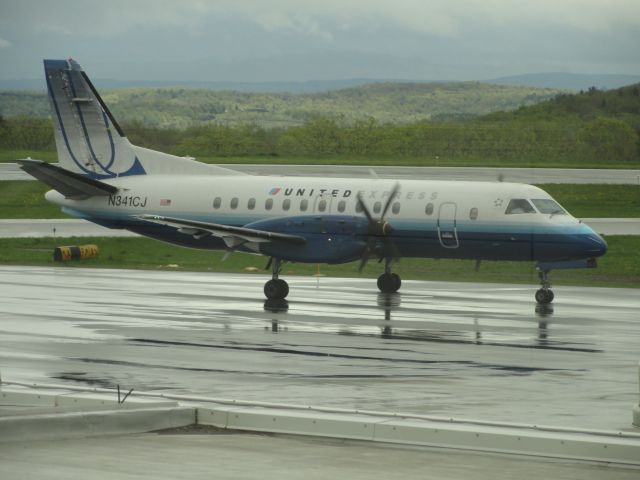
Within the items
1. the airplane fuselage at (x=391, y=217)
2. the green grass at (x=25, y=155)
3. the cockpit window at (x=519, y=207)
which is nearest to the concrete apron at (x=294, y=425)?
the airplane fuselage at (x=391, y=217)

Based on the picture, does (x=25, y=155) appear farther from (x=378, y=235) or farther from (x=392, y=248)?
(x=378, y=235)

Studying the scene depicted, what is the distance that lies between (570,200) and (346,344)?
4027 cm

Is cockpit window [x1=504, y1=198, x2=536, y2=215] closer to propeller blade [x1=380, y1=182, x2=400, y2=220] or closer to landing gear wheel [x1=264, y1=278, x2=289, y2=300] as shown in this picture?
propeller blade [x1=380, y1=182, x2=400, y2=220]

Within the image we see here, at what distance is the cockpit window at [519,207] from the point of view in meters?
28.6

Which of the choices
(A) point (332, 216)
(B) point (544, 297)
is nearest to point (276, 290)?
(A) point (332, 216)

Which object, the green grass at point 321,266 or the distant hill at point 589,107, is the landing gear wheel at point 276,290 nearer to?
the green grass at point 321,266

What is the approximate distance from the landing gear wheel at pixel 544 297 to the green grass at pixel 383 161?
156 feet

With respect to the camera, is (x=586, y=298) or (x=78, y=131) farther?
(x=78, y=131)

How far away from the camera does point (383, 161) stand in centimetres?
8325

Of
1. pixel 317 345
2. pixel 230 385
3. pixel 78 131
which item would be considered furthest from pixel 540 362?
pixel 78 131

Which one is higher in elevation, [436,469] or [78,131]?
[78,131]

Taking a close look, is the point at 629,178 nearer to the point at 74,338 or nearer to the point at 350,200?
the point at 350,200

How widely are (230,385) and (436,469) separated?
569 centimetres

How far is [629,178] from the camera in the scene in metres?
67.1
